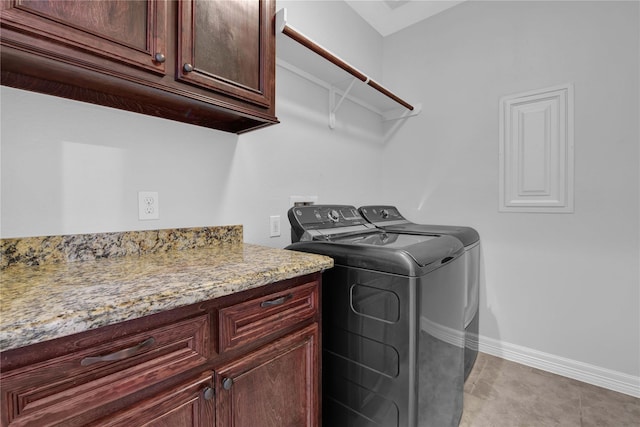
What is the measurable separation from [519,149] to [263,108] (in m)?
1.92

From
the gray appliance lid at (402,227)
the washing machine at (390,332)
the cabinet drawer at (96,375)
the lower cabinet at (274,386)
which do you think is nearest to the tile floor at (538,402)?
the washing machine at (390,332)

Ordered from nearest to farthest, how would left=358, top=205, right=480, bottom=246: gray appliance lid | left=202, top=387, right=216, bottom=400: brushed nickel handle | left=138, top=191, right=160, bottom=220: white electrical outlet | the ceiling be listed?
left=202, top=387, right=216, bottom=400: brushed nickel handle
left=138, top=191, right=160, bottom=220: white electrical outlet
left=358, top=205, right=480, bottom=246: gray appliance lid
the ceiling

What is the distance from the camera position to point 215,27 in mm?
1105

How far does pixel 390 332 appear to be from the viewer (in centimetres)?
116

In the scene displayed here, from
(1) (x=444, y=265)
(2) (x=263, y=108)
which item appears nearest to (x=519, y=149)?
(1) (x=444, y=265)

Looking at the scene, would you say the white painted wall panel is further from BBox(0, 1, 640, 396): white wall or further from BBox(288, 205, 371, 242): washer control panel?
BBox(288, 205, 371, 242): washer control panel

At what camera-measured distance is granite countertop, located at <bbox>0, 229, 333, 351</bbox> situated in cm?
57

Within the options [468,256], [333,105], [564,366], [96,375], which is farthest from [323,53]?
[564,366]

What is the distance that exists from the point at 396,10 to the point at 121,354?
2950mm

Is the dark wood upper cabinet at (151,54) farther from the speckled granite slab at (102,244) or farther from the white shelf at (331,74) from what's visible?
the speckled granite slab at (102,244)

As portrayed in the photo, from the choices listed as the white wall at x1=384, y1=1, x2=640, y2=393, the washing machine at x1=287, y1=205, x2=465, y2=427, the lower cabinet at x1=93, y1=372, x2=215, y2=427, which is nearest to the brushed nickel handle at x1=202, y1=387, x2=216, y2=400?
the lower cabinet at x1=93, y1=372, x2=215, y2=427

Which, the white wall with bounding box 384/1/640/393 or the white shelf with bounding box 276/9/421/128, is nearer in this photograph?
the white shelf with bounding box 276/9/421/128

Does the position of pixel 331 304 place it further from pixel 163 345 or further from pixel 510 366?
pixel 510 366

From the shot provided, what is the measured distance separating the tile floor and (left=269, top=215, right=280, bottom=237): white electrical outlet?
4.80 feet
